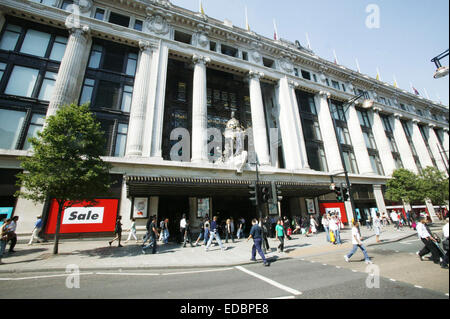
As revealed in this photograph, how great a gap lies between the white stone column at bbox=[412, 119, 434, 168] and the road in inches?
1585

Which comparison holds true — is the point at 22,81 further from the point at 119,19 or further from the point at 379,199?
the point at 379,199

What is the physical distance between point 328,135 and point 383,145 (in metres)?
11.8

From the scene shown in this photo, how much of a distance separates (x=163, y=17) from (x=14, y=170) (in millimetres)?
21274

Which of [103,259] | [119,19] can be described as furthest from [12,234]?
[119,19]

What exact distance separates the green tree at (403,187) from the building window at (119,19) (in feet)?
127

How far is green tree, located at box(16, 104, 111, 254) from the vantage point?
9.89 m

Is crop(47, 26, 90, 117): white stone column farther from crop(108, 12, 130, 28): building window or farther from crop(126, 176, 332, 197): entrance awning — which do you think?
crop(126, 176, 332, 197): entrance awning

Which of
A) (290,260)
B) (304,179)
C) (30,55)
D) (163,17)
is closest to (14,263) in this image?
(290,260)

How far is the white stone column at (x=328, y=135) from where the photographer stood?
26203 mm


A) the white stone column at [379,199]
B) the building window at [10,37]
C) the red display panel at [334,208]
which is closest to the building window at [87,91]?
the building window at [10,37]

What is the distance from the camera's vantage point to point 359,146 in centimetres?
2897

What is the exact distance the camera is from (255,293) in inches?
210

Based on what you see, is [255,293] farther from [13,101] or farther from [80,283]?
[13,101]
